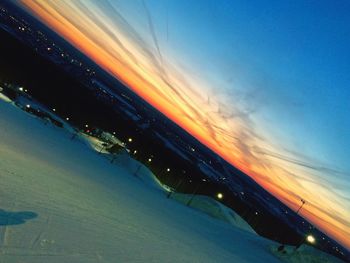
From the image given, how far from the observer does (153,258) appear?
9258 mm

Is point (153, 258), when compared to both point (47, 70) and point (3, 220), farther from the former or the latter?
point (47, 70)

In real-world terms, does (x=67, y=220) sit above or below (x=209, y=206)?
below

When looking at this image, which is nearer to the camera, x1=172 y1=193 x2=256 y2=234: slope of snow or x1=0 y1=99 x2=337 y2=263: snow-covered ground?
x1=0 y1=99 x2=337 y2=263: snow-covered ground

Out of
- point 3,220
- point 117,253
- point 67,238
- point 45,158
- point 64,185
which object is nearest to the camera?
point 3,220

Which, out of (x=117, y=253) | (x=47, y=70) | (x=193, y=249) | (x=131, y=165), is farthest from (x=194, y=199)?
(x=47, y=70)

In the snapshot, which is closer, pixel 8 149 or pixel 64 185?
pixel 64 185

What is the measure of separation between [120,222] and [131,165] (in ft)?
55.7

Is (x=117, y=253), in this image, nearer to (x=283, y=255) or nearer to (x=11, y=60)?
(x=283, y=255)

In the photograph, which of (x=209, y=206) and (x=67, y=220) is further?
(x=209, y=206)

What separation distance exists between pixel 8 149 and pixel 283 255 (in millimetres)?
20437

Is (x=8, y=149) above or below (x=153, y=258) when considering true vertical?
below

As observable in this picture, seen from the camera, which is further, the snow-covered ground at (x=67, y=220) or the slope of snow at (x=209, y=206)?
the slope of snow at (x=209, y=206)

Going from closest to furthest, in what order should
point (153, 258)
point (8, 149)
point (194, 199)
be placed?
point (153, 258) < point (8, 149) < point (194, 199)

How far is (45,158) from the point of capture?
1491 centimetres
